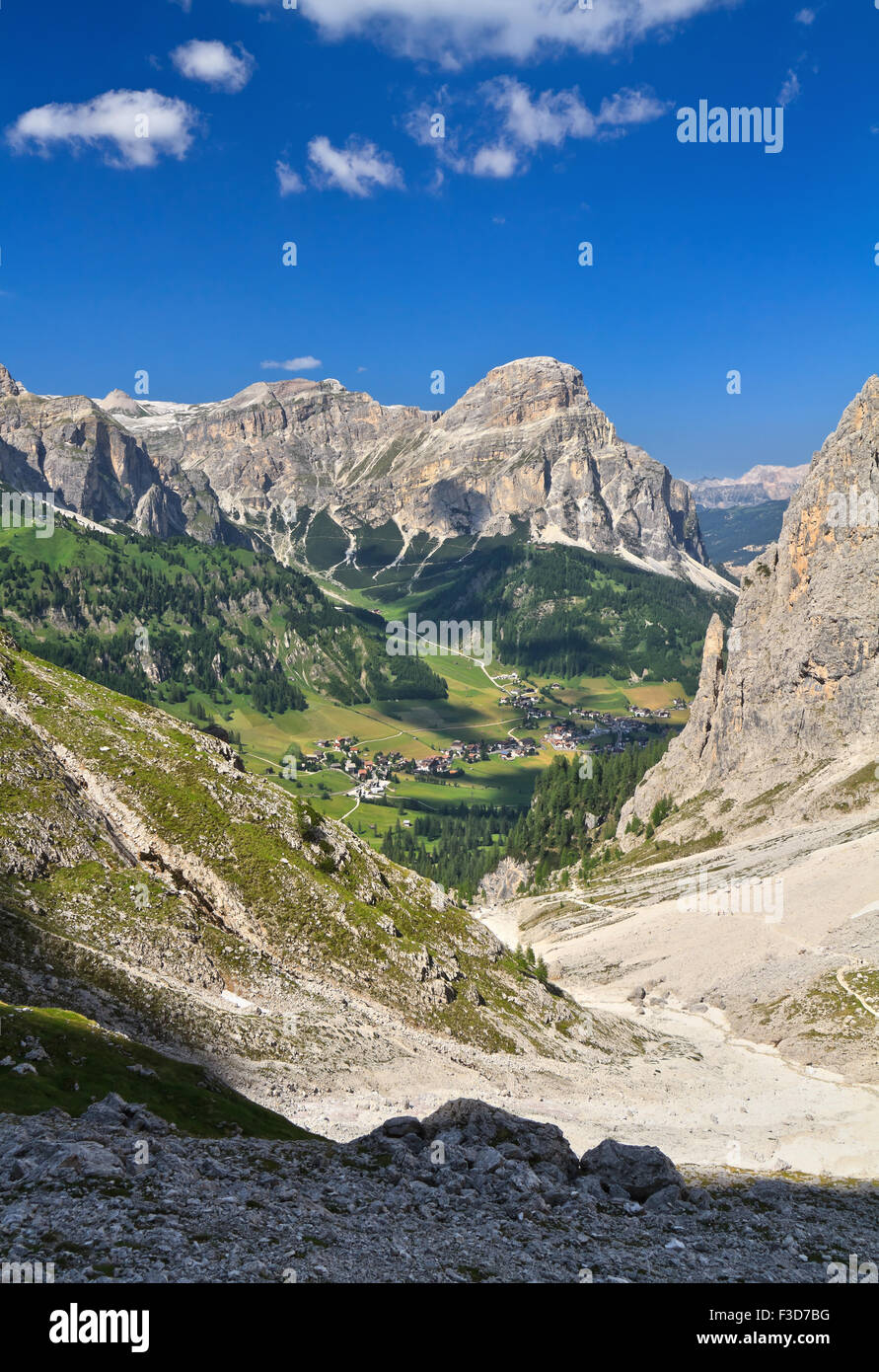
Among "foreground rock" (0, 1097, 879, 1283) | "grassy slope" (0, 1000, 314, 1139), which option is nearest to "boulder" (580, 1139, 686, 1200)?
"foreground rock" (0, 1097, 879, 1283)

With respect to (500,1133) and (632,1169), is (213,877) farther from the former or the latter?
(632,1169)

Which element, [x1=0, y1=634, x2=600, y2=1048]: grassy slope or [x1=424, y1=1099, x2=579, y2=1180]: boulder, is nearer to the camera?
[x1=424, y1=1099, x2=579, y2=1180]: boulder

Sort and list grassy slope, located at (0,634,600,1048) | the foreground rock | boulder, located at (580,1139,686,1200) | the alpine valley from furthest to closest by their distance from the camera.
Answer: grassy slope, located at (0,634,600,1048) < boulder, located at (580,1139,686,1200) < the alpine valley < the foreground rock

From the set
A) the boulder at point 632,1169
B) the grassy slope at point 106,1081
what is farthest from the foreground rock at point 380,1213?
the grassy slope at point 106,1081

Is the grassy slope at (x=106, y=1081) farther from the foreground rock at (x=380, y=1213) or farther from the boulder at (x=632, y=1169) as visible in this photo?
the boulder at (x=632, y=1169)

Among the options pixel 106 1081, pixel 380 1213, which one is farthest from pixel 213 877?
pixel 380 1213

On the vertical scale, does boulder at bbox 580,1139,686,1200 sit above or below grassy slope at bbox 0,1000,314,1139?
below

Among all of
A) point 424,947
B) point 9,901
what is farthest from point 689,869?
point 9,901

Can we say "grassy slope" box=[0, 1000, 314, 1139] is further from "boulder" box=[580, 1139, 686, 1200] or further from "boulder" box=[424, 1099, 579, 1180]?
"boulder" box=[580, 1139, 686, 1200]

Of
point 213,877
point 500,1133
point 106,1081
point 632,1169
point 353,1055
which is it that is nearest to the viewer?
point 106,1081

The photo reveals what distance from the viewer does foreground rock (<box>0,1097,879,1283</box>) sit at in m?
25.9

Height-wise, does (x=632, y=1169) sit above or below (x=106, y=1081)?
below

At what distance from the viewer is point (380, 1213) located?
109 ft
